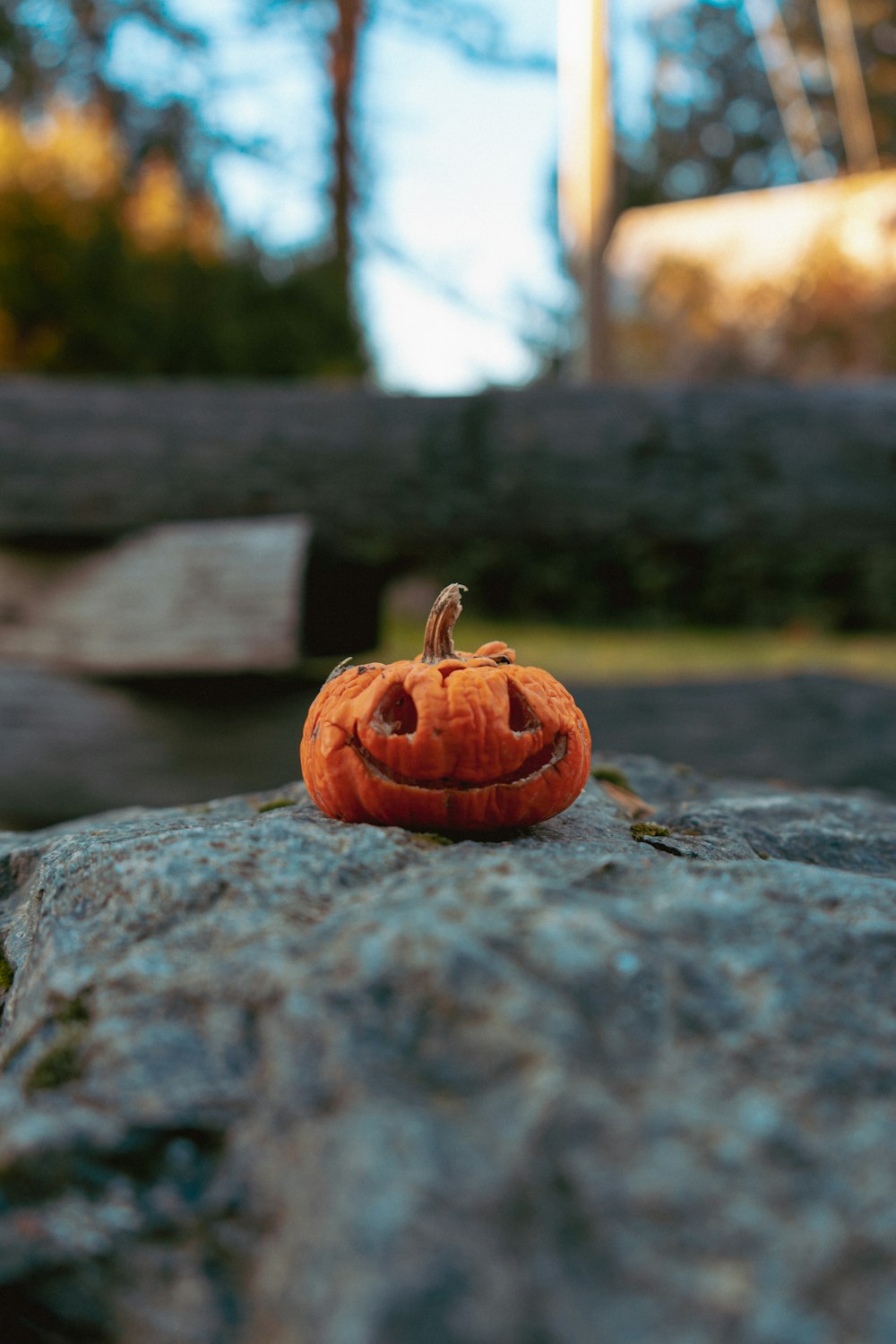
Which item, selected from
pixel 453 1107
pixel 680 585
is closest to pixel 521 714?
pixel 453 1107

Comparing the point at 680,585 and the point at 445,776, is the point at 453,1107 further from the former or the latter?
the point at 680,585

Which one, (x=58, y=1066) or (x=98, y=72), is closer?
(x=58, y=1066)

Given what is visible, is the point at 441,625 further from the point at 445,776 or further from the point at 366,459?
the point at 366,459

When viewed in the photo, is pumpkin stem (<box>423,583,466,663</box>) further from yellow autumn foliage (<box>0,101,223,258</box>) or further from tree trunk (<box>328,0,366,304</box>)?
tree trunk (<box>328,0,366,304</box>)

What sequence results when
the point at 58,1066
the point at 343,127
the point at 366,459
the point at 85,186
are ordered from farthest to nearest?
1. the point at 343,127
2. the point at 85,186
3. the point at 366,459
4. the point at 58,1066

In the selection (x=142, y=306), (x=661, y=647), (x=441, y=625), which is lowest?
Answer: (x=661, y=647)

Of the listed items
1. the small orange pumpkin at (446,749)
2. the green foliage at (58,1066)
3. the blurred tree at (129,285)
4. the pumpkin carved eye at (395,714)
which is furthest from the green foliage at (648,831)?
the blurred tree at (129,285)

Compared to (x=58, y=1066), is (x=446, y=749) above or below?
above

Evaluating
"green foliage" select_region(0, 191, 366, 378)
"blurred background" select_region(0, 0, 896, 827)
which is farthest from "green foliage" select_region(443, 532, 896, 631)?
"green foliage" select_region(0, 191, 366, 378)

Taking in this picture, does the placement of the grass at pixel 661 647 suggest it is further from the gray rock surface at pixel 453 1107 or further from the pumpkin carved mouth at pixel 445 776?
the gray rock surface at pixel 453 1107

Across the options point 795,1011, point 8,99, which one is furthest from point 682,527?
point 8,99

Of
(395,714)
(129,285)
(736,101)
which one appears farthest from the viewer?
(736,101)
